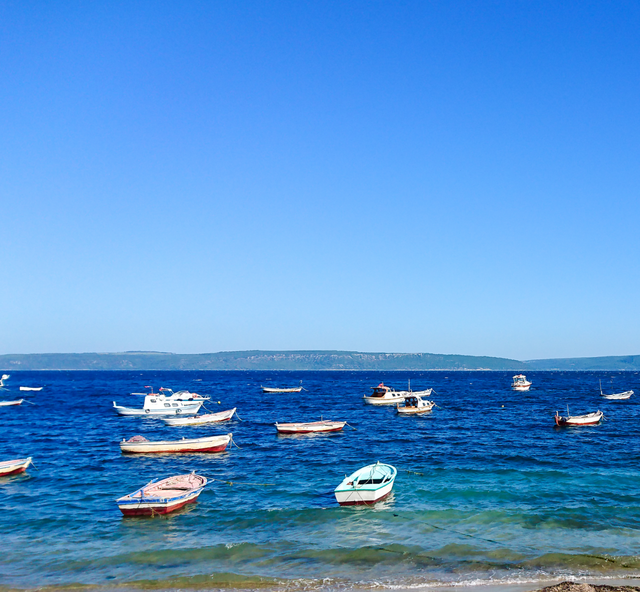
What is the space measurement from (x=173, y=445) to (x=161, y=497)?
68.9ft

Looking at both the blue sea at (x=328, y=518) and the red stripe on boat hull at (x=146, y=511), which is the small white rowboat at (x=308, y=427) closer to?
the blue sea at (x=328, y=518)

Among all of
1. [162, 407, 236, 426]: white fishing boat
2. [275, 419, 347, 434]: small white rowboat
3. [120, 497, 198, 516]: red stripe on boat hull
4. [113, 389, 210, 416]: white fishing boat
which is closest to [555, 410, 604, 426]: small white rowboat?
[275, 419, 347, 434]: small white rowboat

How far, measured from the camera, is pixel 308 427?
66438 millimetres

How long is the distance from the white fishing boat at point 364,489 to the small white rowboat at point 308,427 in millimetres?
30324

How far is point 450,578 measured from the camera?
22156mm

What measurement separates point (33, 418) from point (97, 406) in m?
20.4

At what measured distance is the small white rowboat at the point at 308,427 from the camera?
214ft

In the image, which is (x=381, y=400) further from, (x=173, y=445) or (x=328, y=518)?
(x=328, y=518)

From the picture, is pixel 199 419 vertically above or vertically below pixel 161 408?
below

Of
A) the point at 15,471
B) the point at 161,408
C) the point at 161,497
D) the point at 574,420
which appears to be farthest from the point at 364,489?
the point at 161,408

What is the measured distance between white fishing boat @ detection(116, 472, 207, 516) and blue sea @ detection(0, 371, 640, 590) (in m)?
0.74

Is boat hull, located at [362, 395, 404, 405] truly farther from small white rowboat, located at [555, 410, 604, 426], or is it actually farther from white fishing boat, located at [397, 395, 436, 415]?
small white rowboat, located at [555, 410, 604, 426]

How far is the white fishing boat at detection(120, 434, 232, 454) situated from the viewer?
5091 centimetres

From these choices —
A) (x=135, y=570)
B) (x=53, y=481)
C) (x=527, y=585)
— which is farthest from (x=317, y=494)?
(x=53, y=481)
